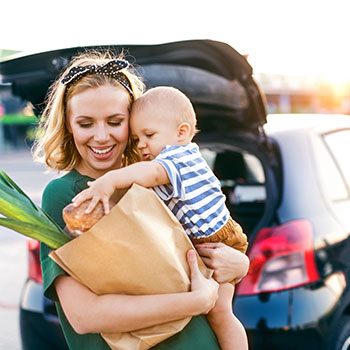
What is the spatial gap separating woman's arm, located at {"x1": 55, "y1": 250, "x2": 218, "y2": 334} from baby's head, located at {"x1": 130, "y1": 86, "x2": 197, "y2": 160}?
381mm

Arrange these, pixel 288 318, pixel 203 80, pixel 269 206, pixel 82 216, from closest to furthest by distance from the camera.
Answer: pixel 82 216 < pixel 288 318 < pixel 203 80 < pixel 269 206

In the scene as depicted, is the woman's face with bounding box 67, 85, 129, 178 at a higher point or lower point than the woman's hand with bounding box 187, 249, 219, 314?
higher

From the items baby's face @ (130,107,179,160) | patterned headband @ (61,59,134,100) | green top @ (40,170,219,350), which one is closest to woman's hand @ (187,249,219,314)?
green top @ (40,170,219,350)

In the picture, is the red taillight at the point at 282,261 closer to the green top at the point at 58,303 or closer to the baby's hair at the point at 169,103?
the green top at the point at 58,303

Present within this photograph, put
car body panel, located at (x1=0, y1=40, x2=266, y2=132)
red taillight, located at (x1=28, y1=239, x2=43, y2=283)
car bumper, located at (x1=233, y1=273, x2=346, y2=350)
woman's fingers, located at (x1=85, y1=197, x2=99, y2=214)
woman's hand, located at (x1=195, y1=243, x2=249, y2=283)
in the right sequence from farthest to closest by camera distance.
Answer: red taillight, located at (x1=28, y1=239, x2=43, y2=283), car bumper, located at (x1=233, y1=273, x2=346, y2=350), car body panel, located at (x1=0, y1=40, x2=266, y2=132), woman's hand, located at (x1=195, y1=243, x2=249, y2=283), woman's fingers, located at (x1=85, y1=197, x2=99, y2=214)

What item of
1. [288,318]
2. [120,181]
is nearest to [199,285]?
[120,181]

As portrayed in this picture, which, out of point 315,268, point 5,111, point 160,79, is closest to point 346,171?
point 315,268

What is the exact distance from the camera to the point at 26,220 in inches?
53.4

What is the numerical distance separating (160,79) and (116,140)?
1.16 metres

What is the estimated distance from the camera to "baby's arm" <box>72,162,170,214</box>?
51.7 inches

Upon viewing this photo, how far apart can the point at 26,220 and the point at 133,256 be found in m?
0.27

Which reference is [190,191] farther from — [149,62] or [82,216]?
[149,62]

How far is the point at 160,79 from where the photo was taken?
2.77m

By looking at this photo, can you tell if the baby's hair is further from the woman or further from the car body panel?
the car body panel
